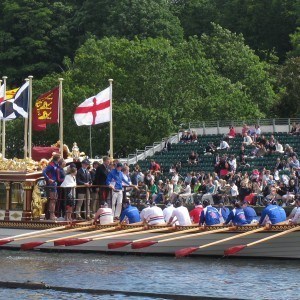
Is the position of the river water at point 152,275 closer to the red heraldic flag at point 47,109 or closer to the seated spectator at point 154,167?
the red heraldic flag at point 47,109

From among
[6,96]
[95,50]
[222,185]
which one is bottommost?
[222,185]

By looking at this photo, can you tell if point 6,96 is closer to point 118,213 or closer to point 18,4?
point 118,213

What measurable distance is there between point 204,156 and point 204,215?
19.5m

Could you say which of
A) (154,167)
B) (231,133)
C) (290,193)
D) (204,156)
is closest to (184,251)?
(290,193)

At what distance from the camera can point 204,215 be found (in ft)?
127

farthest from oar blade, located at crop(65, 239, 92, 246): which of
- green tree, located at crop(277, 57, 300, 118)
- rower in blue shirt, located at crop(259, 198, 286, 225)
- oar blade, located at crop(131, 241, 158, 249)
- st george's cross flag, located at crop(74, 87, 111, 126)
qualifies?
green tree, located at crop(277, 57, 300, 118)

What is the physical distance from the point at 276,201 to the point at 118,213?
6.90 meters

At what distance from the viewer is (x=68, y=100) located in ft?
238

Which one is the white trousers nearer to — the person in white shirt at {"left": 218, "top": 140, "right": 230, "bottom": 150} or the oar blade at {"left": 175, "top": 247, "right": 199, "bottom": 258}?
the oar blade at {"left": 175, "top": 247, "right": 199, "bottom": 258}

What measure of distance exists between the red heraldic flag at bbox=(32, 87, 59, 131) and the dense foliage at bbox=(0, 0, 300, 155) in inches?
1041

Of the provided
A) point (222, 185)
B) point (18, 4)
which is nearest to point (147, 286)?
point (222, 185)

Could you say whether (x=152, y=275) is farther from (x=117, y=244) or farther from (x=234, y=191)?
(x=234, y=191)

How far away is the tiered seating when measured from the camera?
5469 centimetres

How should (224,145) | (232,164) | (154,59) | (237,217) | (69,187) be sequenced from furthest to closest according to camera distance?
(154,59)
(224,145)
(232,164)
(69,187)
(237,217)
